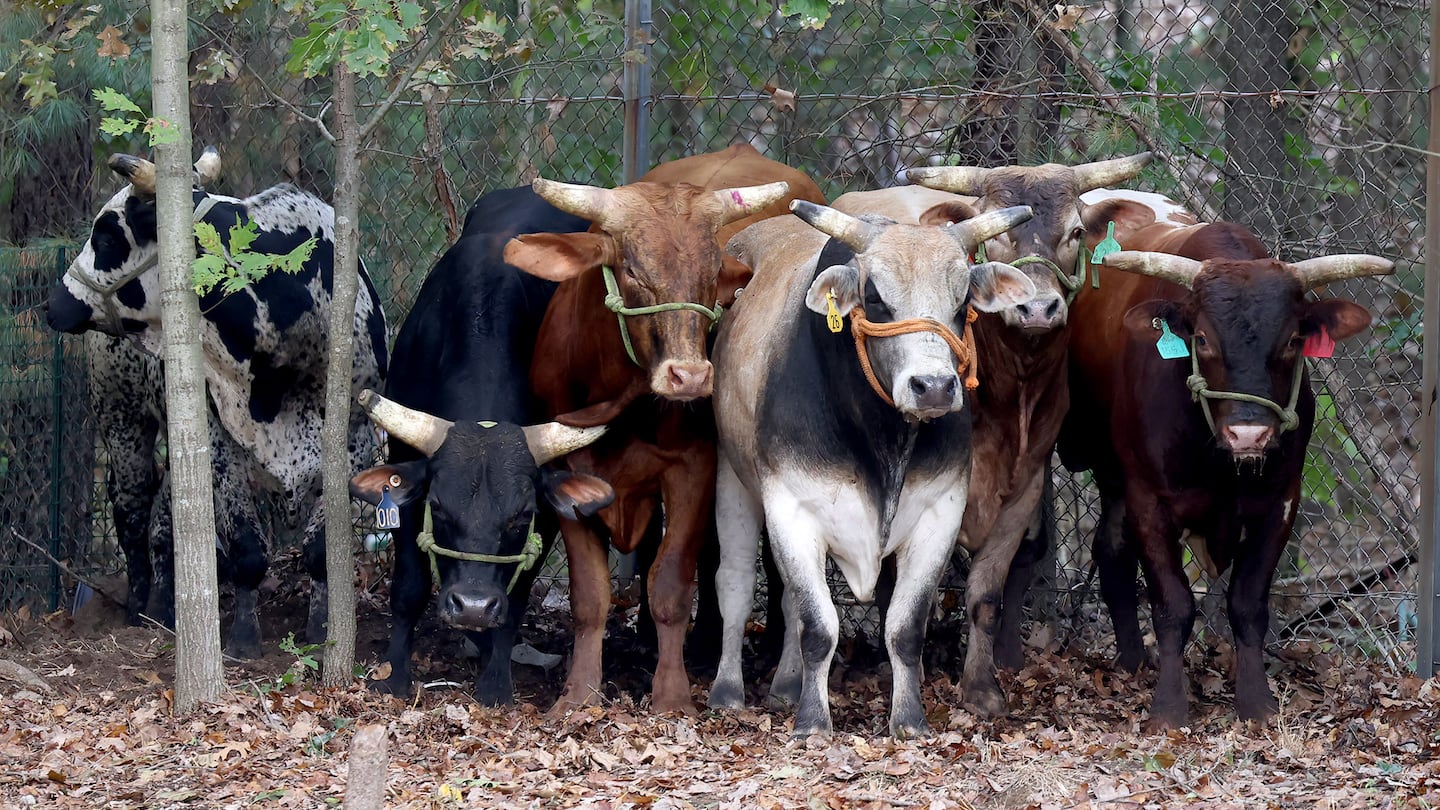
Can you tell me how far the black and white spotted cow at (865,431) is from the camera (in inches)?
226

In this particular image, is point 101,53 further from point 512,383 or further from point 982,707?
point 982,707

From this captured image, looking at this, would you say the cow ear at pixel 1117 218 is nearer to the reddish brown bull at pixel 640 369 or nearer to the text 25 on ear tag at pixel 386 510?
the reddish brown bull at pixel 640 369

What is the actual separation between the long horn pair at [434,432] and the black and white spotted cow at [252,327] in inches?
45.4

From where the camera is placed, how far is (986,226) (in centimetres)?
607

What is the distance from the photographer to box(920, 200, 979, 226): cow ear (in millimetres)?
6750

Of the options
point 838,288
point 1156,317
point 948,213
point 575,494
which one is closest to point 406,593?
point 575,494

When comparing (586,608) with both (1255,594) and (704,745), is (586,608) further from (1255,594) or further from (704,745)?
(1255,594)

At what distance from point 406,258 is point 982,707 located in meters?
4.53

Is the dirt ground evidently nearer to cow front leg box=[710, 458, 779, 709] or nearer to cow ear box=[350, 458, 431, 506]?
cow front leg box=[710, 458, 779, 709]

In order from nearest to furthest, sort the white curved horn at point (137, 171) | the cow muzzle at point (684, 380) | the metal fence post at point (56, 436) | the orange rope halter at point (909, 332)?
1. the orange rope halter at point (909, 332)
2. the cow muzzle at point (684, 380)
3. the white curved horn at point (137, 171)
4. the metal fence post at point (56, 436)

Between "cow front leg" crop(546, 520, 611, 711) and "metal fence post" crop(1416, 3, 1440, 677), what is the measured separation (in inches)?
132

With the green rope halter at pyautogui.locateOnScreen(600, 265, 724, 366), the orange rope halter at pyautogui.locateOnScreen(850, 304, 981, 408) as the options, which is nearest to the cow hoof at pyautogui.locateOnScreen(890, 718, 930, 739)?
the orange rope halter at pyautogui.locateOnScreen(850, 304, 981, 408)

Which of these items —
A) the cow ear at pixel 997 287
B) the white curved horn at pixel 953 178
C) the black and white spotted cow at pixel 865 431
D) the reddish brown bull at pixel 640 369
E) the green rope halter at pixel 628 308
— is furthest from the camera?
the white curved horn at pixel 953 178

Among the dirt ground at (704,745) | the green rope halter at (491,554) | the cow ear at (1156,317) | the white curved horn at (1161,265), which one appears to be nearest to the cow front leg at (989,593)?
the dirt ground at (704,745)
